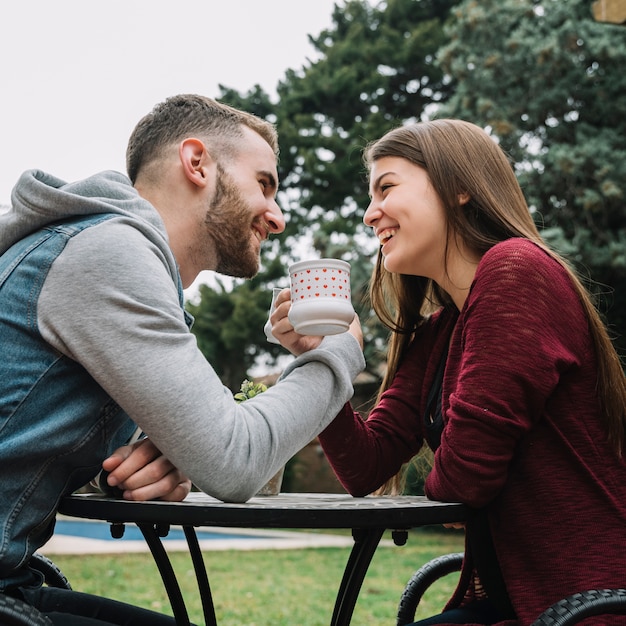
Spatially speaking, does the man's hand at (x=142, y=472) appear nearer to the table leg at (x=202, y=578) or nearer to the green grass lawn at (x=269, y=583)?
the table leg at (x=202, y=578)

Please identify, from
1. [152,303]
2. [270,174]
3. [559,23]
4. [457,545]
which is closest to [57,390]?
[152,303]

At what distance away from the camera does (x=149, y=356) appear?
123 cm

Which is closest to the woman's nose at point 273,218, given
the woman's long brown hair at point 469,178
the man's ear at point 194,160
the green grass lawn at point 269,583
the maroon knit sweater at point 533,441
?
the man's ear at point 194,160

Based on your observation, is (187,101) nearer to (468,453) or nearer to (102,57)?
(468,453)

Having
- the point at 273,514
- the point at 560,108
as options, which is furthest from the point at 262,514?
the point at 560,108

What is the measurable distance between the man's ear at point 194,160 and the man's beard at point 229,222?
37 millimetres

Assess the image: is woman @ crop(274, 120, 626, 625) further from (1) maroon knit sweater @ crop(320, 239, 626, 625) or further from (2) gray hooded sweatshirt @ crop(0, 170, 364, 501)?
(2) gray hooded sweatshirt @ crop(0, 170, 364, 501)

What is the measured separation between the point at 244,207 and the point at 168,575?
3.20ft

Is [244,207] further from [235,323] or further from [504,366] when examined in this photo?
[235,323]

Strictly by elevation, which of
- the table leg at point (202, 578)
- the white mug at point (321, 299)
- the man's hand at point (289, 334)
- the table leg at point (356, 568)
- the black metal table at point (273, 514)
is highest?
the white mug at point (321, 299)

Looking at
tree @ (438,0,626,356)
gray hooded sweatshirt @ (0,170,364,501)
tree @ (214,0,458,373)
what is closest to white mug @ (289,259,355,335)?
gray hooded sweatshirt @ (0,170,364,501)

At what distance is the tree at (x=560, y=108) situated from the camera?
9.62m

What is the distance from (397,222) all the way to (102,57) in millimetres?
13367

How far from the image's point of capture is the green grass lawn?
5.23 m
